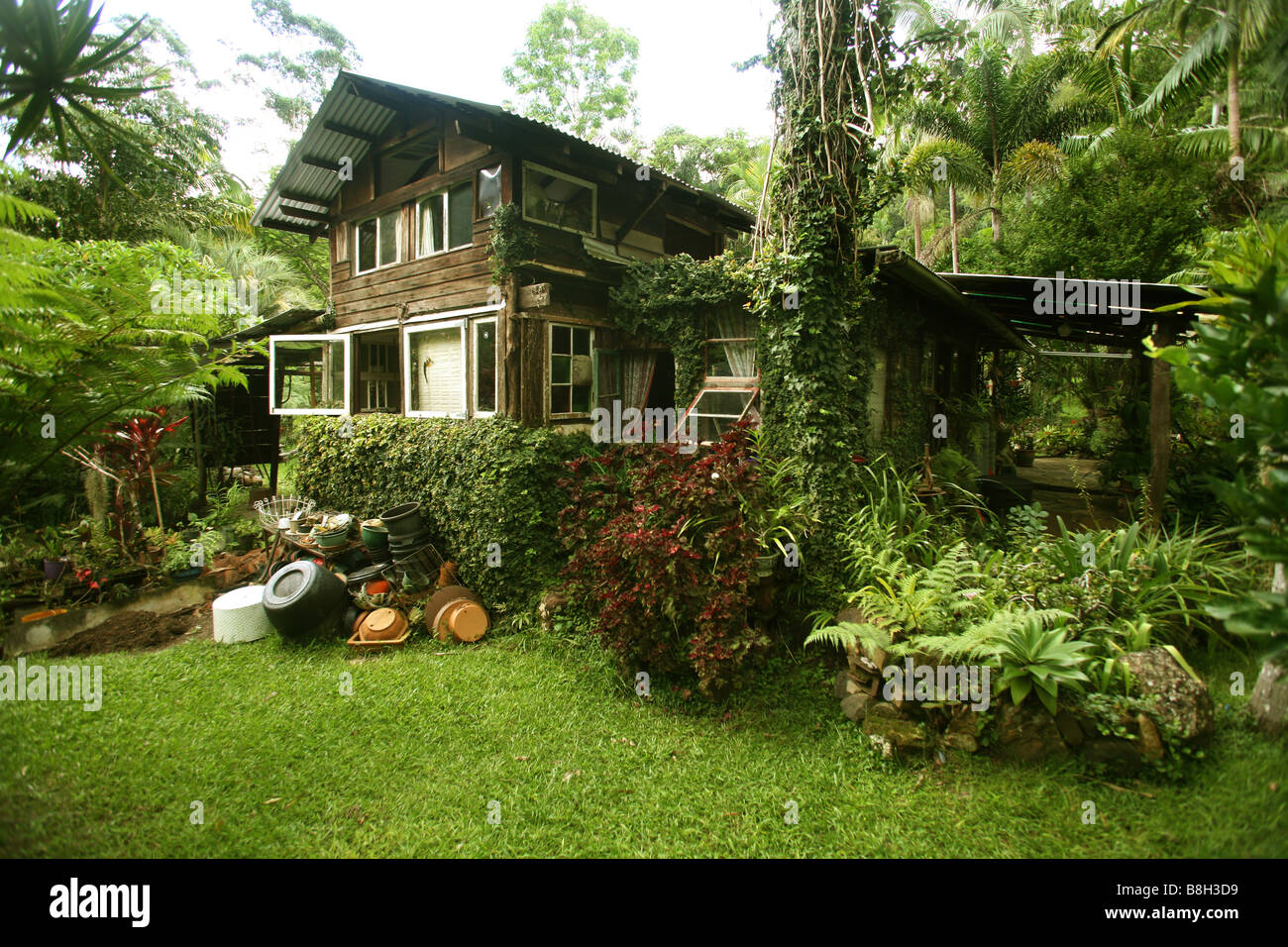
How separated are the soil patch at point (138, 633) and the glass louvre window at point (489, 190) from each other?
6940 mm

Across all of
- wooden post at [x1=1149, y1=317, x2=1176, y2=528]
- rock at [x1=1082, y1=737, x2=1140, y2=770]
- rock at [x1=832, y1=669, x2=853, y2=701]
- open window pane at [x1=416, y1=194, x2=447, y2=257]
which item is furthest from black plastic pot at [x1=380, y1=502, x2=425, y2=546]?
wooden post at [x1=1149, y1=317, x2=1176, y2=528]

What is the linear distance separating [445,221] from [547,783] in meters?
8.53

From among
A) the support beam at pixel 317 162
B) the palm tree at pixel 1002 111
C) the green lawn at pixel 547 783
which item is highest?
the palm tree at pixel 1002 111

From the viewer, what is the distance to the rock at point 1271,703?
11.2ft

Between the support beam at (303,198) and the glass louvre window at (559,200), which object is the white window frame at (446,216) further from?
the support beam at (303,198)

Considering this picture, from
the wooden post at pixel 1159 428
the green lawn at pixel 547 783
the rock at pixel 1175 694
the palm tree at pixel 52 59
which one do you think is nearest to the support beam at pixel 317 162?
the palm tree at pixel 52 59

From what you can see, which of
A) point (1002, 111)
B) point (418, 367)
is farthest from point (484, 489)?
point (1002, 111)

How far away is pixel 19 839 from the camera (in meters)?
2.87

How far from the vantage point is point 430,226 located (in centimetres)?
962

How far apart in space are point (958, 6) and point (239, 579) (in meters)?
27.2

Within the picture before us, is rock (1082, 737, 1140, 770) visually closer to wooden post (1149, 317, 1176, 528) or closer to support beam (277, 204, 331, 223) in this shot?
wooden post (1149, 317, 1176, 528)

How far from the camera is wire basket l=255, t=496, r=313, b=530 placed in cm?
943
